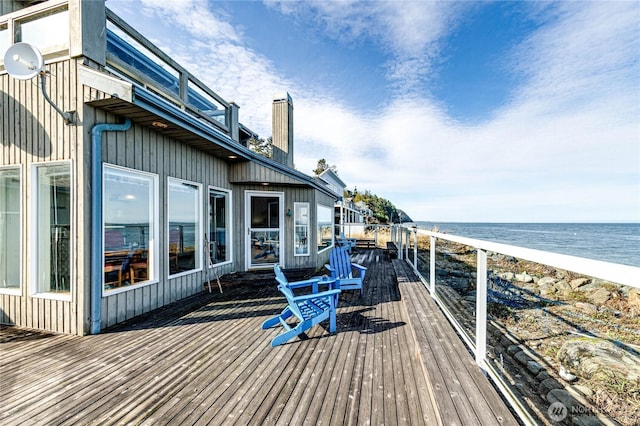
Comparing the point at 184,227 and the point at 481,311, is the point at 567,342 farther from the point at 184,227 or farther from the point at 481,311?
the point at 184,227

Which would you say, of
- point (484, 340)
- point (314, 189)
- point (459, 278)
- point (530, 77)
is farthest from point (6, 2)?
point (530, 77)

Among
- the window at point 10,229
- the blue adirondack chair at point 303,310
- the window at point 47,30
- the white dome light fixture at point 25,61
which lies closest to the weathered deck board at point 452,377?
the blue adirondack chair at point 303,310

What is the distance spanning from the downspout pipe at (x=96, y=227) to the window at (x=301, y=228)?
4119 millimetres

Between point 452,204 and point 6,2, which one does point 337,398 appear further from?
point 452,204

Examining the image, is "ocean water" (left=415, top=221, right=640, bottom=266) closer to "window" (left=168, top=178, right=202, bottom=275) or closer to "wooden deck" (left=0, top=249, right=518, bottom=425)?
"wooden deck" (left=0, top=249, right=518, bottom=425)

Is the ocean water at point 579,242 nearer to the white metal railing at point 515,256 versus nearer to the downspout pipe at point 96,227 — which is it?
the white metal railing at point 515,256

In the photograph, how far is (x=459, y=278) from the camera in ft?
18.9

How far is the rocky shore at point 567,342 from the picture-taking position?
265 cm

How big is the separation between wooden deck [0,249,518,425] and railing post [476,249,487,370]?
0.39 feet

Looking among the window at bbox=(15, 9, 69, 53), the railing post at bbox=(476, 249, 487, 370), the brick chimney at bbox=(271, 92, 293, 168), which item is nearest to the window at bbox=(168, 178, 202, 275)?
the window at bbox=(15, 9, 69, 53)

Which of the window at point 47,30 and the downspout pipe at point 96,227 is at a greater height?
the window at point 47,30

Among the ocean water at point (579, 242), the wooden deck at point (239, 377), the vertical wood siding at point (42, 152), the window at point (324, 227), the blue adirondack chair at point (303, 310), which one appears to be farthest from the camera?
the ocean water at point (579, 242)

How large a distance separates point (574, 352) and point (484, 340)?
2.23m
